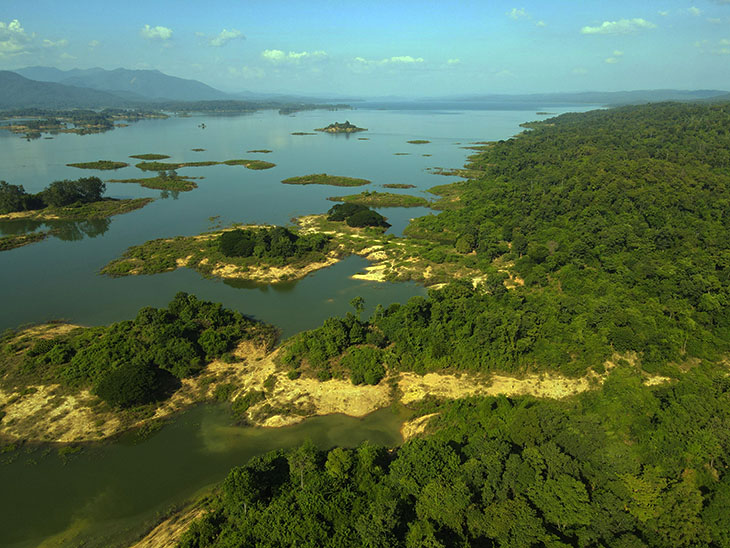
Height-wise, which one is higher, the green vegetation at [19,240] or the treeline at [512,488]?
the green vegetation at [19,240]

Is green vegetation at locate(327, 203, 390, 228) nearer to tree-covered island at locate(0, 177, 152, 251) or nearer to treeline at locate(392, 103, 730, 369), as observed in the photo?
treeline at locate(392, 103, 730, 369)

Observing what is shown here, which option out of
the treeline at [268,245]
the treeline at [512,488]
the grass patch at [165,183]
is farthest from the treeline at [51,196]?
the treeline at [512,488]

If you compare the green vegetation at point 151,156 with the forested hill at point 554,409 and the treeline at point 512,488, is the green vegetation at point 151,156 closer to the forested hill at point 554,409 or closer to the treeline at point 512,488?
the forested hill at point 554,409

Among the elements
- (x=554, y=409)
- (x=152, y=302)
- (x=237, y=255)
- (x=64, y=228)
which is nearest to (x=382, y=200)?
(x=237, y=255)

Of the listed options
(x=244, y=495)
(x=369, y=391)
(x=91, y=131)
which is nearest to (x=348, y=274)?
(x=369, y=391)

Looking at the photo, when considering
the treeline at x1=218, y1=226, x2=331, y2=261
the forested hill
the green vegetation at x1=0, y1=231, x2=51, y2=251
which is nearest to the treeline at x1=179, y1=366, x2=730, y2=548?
the forested hill

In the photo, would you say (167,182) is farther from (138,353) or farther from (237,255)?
(138,353)

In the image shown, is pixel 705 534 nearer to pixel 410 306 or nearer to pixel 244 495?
pixel 244 495
